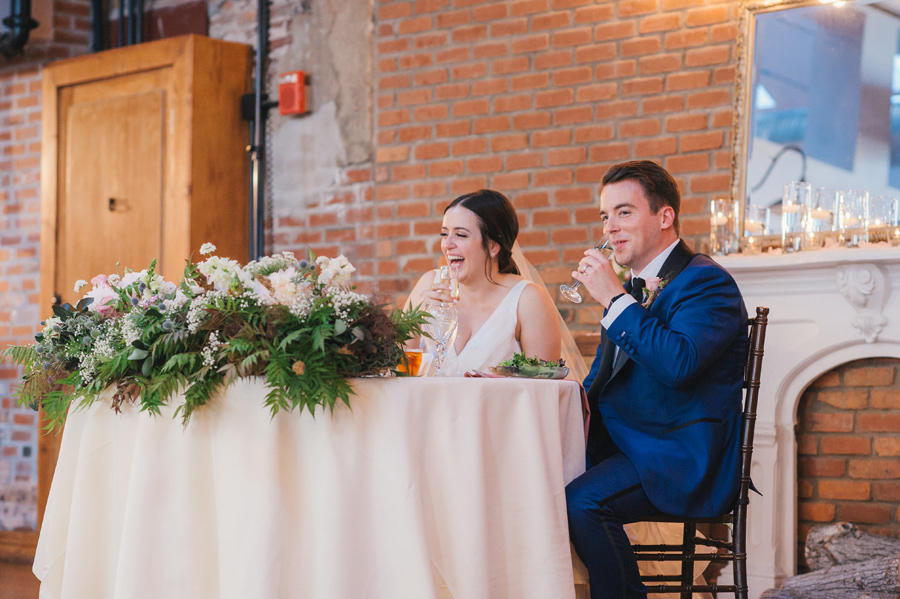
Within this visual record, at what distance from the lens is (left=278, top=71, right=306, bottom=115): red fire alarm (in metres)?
4.45

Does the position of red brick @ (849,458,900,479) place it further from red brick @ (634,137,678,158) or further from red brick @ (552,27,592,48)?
red brick @ (552,27,592,48)

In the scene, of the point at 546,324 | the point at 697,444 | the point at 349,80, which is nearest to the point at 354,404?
the point at 697,444

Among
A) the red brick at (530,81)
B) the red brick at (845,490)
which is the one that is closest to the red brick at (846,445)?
the red brick at (845,490)

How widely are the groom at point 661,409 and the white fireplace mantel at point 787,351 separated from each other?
112 cm

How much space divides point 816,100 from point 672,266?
153cm

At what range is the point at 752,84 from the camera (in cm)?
353

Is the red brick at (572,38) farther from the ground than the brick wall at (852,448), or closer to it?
farther from the ground

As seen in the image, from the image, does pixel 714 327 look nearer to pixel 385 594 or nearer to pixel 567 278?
pixel 385 594

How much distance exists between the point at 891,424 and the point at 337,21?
2973 millimetres

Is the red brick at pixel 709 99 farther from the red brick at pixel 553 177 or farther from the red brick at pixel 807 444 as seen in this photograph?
the red brick at pixel 807 444

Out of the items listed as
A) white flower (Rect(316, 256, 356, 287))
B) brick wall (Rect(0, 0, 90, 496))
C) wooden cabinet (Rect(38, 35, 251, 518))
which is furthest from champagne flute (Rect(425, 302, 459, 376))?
brick wall (Rect(0, 0, 90, 496))

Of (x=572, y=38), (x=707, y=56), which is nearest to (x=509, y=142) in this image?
(x=572, y=38)

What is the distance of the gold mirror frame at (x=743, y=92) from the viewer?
3.53 m

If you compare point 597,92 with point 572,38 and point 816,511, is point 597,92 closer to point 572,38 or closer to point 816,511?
point 572,38
